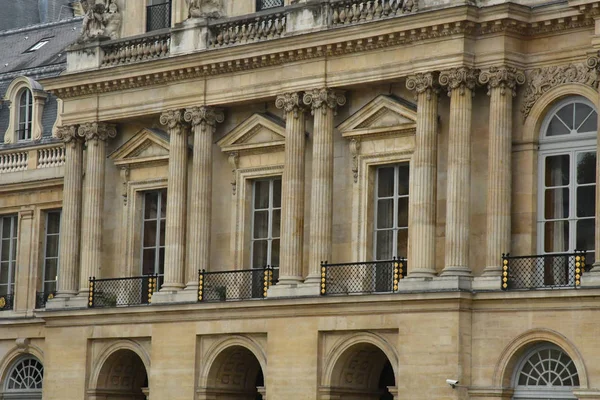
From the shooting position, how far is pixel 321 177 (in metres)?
42.3

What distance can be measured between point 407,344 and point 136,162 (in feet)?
33.7

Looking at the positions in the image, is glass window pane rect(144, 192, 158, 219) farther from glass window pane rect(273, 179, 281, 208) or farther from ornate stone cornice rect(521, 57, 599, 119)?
ornate stone cornice rect(521, 57, 599, 119)

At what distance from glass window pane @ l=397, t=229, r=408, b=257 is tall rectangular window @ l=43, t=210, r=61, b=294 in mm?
13093

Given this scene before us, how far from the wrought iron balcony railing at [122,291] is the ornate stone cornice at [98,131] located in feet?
11.4

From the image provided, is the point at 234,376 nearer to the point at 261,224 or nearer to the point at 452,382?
the point at 261,224

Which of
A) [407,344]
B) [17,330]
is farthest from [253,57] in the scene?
[17,330]

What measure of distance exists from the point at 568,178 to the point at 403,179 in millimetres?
4080

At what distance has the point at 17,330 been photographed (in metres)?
51.8

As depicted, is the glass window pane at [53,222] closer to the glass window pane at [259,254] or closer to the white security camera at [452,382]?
the glass window pane at [259,254]

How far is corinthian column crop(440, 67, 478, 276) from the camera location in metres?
39.5

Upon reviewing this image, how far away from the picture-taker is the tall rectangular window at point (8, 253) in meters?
53.0

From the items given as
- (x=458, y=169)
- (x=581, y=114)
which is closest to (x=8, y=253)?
(x=458, y=169)

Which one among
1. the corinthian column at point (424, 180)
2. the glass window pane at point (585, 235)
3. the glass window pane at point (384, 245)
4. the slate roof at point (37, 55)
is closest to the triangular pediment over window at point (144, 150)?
the slate roof at point (37, 55)

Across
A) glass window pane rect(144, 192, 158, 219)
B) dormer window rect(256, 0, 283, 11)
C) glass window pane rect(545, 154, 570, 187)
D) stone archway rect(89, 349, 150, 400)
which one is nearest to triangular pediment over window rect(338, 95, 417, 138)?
glass window pane rect(545, 154, 570, 187)
